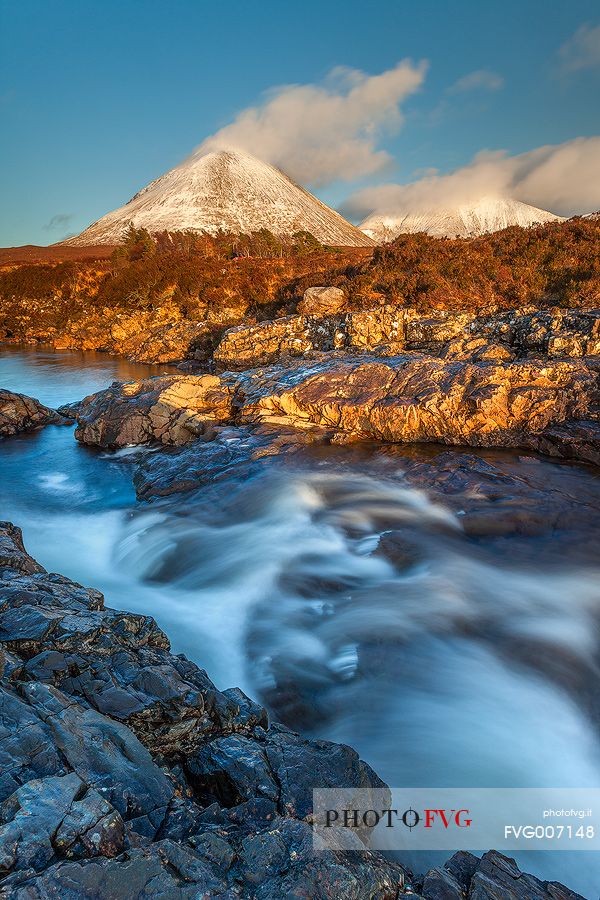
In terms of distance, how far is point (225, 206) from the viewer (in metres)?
80.8

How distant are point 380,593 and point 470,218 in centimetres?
14269

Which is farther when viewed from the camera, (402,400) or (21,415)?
(21,415)

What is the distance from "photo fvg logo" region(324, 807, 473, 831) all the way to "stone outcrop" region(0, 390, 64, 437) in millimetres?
14786

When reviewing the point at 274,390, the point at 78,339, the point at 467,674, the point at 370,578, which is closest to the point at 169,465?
the point at 274,390

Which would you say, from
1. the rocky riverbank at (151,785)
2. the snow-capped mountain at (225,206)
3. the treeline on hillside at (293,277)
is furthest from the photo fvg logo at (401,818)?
the snow-capped mountain at (225,206)

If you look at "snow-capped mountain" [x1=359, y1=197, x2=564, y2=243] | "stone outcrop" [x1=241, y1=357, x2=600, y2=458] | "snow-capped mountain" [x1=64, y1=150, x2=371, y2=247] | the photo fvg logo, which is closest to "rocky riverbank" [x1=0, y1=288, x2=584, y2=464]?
"stone outcrop" [x1=241, y1=357, x2=600, y2=458]

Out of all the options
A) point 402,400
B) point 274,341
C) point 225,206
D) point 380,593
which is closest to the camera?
point 380,593

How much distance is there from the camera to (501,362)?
12.7m

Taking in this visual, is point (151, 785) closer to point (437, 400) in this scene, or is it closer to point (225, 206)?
point (437, 400)

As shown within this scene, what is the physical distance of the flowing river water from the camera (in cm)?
480

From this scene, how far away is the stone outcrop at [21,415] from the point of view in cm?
1452

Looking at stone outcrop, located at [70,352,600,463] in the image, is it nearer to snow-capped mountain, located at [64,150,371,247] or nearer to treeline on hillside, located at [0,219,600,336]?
treeline on hillside, located at [0,219,600,336]

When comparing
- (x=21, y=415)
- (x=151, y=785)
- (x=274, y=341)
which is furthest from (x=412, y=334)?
(x=151, y=785)

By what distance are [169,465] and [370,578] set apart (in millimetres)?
5968
